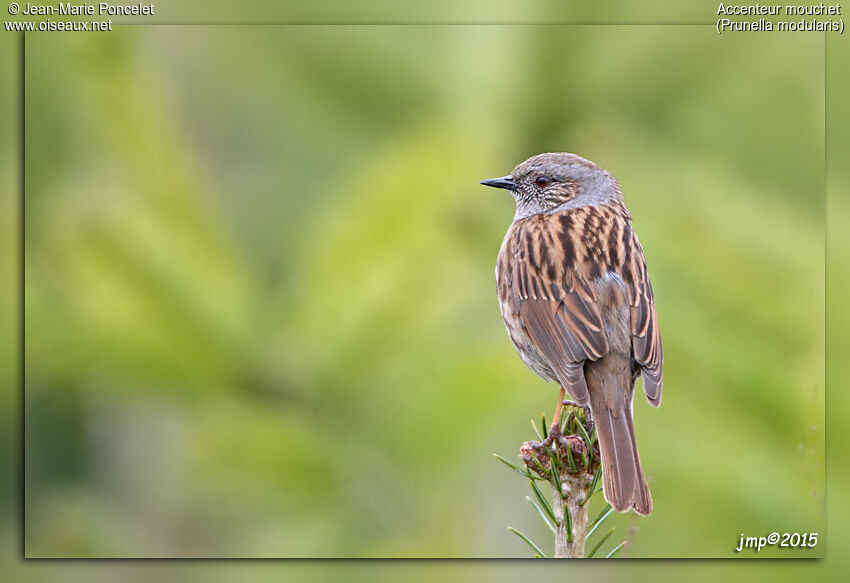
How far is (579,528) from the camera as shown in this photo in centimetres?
252

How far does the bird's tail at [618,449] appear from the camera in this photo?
2645 millimetres

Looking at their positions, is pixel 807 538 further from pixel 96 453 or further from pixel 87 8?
pixel 87 8

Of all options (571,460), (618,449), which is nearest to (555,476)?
(571,460)

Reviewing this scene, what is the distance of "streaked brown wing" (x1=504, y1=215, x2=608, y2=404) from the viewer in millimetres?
3137

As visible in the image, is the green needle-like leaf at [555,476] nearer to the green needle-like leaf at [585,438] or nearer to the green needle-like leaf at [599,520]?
the green needle-like leaf at [585,438]

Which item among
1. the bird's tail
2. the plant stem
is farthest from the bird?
the plant stem

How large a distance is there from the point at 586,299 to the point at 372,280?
1.58 m

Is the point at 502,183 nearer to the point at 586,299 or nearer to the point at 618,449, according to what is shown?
the point at 586,299

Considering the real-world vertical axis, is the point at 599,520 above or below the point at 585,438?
below

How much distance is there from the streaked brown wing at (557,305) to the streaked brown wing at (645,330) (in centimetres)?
13

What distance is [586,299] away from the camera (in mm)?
3334

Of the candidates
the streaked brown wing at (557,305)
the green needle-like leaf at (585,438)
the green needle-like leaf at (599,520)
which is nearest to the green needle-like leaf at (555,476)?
the green needle-like leaf at (585,438)

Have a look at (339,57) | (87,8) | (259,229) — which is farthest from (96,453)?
(87,8)

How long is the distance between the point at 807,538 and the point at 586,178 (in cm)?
170
